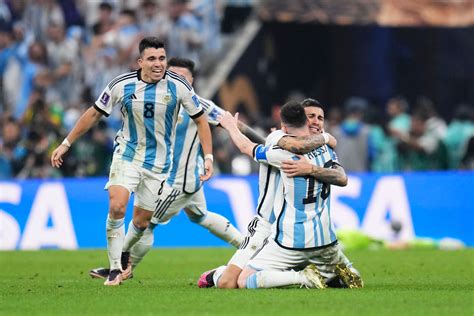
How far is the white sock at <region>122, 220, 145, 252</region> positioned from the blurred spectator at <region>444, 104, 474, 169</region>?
10.5 metres

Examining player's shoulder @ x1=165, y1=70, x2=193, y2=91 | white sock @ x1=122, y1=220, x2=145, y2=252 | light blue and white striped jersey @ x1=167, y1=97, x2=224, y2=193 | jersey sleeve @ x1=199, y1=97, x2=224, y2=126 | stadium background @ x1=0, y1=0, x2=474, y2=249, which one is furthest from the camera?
stadium background @ x1=0, y1=0, x2=474, y2=249

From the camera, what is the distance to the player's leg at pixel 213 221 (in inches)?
547

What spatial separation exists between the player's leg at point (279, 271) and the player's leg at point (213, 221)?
8.82 feet

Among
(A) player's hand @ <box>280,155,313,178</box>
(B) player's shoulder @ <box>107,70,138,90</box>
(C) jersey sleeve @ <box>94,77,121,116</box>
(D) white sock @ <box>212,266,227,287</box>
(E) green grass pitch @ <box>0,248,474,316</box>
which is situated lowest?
(E) green grass pitch @ <box>0,248,474,316</box>

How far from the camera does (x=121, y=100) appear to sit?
12.1 meters

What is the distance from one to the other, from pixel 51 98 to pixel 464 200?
8.30m

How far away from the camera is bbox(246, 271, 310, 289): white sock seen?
36.1 feet

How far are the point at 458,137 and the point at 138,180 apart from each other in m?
11.0

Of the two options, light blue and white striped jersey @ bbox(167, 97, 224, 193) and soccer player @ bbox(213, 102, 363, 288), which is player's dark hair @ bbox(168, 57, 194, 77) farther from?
soccer player @ bbox(213, 102, 363, 288)

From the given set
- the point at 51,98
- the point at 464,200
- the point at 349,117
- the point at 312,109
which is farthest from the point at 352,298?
the point at 51,98

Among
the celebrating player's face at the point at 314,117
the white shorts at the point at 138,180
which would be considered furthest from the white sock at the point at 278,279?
the white shorts at the point at 138,180

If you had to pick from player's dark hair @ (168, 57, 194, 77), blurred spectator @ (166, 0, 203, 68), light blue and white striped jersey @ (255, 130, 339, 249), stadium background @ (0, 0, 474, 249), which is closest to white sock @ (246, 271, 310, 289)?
light blue and white striped jersey @ (255, 130, 339, 249)

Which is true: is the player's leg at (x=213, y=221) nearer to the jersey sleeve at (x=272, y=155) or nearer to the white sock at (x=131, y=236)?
the white sock at (x=131, y=236)

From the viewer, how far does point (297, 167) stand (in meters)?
10.9
